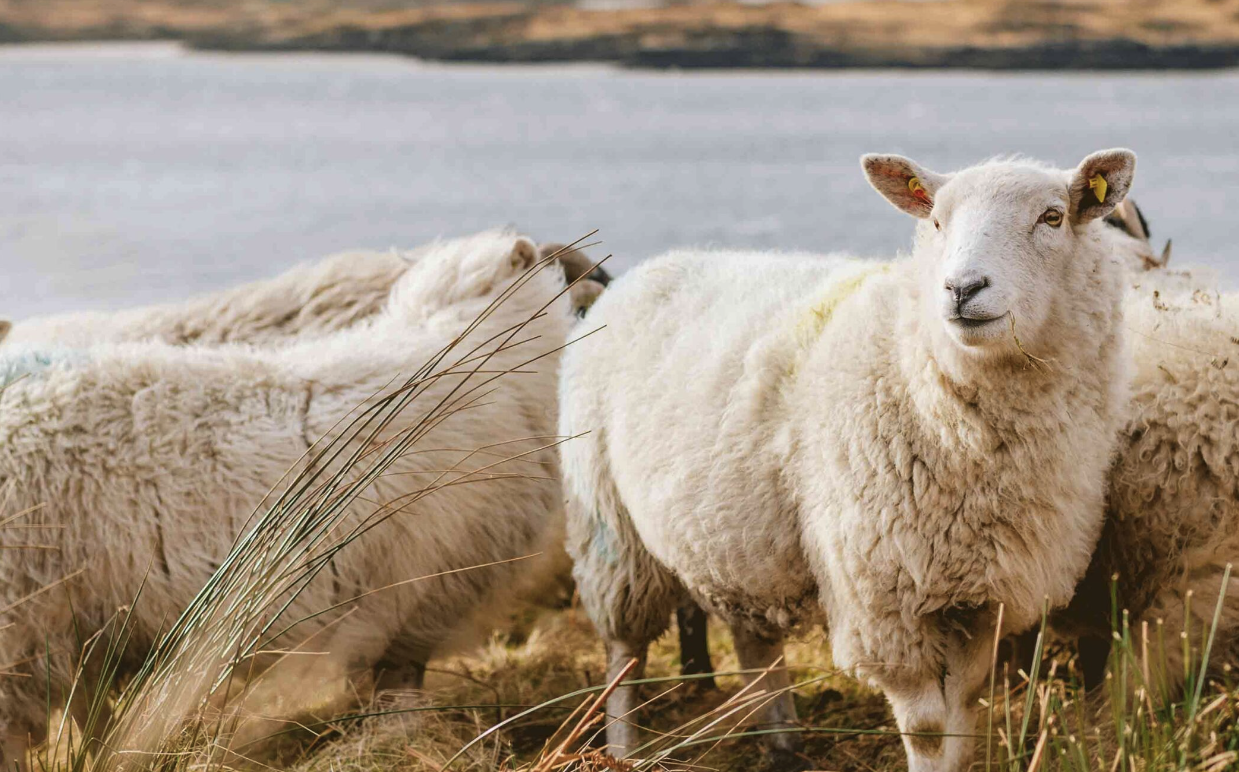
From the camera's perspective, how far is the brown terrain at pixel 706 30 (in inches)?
314

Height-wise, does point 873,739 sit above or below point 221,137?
below

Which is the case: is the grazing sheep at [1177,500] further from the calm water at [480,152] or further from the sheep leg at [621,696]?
the calm water at [480,152]

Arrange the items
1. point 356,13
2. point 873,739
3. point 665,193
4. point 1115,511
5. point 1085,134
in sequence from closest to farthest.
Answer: point 1115,511, point 873,739, point 1085,134, point 665,193, point 356,13

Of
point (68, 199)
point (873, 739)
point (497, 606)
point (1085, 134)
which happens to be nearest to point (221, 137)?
point (68, 199)

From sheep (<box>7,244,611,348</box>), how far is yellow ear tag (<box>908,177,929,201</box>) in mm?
2196

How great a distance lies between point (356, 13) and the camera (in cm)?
1031

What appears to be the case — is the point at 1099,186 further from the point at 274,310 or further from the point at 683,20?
the point at 683,20

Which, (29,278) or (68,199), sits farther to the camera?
(68,199)

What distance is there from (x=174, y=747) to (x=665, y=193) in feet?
23.1

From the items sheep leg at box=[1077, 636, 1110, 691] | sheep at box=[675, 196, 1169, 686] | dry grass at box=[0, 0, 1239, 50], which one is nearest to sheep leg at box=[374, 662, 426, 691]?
sheep at box=[675, 196, 1169, 686]

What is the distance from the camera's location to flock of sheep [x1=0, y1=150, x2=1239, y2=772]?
2693mm

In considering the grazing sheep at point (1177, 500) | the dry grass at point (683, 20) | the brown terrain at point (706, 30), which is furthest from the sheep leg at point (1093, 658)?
the dry grass at point (683, 20)

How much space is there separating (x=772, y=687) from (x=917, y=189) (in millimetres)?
1715

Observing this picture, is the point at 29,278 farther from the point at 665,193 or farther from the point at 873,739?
the point at 873,739
